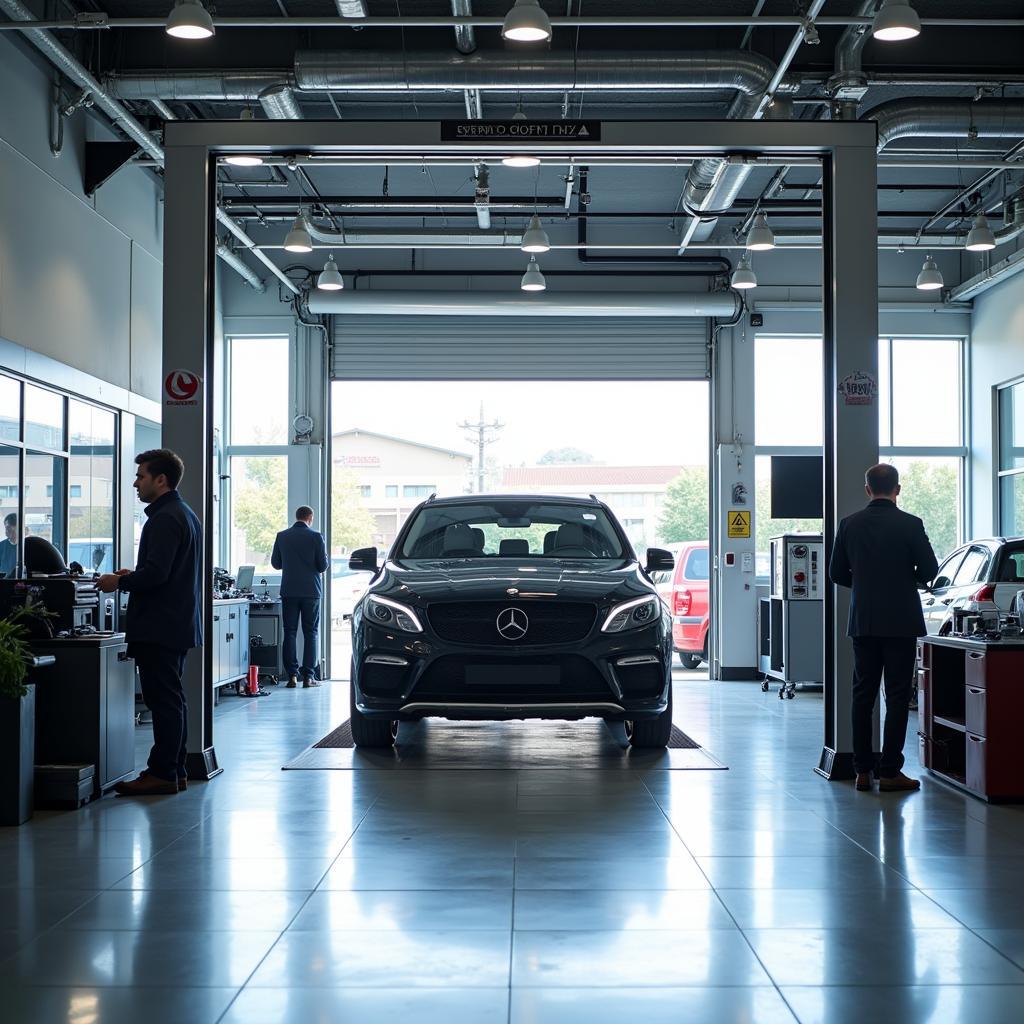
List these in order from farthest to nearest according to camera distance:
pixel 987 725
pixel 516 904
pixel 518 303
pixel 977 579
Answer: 1. pixel 518 303
2. pixel 977 579
3. pixel 987 725
4. pixel 516 904

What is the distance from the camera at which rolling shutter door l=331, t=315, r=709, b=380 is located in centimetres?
1559

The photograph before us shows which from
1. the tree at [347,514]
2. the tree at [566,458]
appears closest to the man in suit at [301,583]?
the tree at [347,514]

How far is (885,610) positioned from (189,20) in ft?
16.6

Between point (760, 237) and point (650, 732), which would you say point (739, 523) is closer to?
point (760, 237)

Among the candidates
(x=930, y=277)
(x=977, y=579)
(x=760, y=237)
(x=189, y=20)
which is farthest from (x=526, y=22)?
(x=930, y=277)

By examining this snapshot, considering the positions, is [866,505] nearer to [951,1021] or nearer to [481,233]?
[951,1021]

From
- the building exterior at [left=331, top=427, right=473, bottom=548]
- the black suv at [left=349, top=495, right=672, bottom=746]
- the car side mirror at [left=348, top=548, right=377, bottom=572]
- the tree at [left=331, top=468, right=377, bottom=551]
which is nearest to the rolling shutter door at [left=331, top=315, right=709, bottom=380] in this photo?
the building exterior at [left=331, top=427, right=473, bottom=548]

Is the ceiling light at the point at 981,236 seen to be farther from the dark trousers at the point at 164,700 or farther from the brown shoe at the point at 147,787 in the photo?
the brown shoe at the point at 147,787

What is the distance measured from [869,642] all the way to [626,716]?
139 cm

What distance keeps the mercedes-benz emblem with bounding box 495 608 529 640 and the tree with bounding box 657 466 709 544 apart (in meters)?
9.33

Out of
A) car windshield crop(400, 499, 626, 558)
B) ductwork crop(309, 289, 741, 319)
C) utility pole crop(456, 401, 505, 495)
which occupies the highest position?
ductwork crop(309, 289, 741, 319)

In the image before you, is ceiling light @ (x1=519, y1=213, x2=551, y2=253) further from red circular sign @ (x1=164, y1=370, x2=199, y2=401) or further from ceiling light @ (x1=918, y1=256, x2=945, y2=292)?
red circular sign @ (x1=164, y1=370, x2=199, y2=401)

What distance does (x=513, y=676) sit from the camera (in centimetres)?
678

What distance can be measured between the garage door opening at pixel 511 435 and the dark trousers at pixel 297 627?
2.32m
